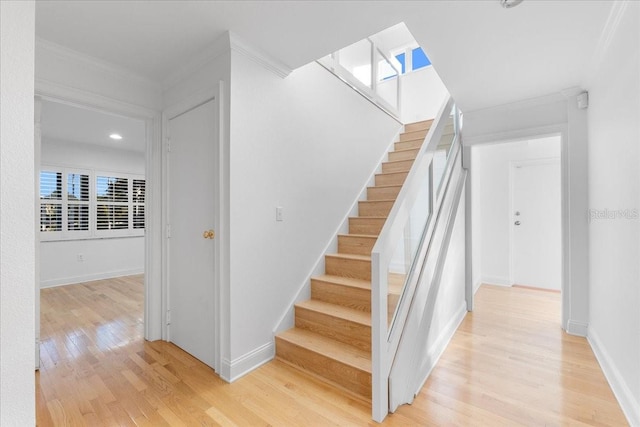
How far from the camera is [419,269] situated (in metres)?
2.12

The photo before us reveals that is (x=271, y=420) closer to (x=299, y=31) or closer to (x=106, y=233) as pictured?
(x=299, y=31)

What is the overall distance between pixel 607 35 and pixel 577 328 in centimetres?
248

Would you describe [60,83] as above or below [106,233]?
above

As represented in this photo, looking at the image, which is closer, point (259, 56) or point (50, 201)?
point (259, 56)

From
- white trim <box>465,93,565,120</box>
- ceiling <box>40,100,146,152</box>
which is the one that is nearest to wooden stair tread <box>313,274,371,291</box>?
white trim <box>465,93,565,120</box>

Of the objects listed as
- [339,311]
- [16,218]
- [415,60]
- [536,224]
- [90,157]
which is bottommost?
[339,311]

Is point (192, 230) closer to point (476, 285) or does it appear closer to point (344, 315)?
point (344, 315)

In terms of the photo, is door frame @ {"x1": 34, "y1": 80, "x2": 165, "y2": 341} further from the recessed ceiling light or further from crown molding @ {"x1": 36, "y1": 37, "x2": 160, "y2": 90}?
the recessed ceiling light

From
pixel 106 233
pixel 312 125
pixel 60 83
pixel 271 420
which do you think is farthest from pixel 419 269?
pixel 106 233

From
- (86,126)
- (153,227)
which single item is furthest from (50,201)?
(153,227)

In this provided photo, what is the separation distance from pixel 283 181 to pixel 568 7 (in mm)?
2172

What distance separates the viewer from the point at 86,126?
4195 millimetres

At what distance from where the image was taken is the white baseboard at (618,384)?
1570 millimetres

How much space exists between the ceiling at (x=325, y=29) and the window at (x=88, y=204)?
150 inches
